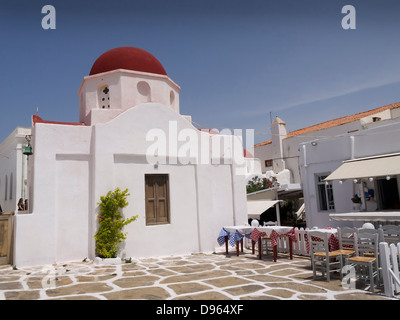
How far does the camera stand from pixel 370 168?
43.9ft

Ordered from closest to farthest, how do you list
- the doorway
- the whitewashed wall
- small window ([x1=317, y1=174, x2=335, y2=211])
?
the whitewashed wall, the doorway, small window ([x1=317, y1=174, x2=335, y2=211])

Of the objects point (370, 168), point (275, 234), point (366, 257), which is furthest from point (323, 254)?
point (370, 168)

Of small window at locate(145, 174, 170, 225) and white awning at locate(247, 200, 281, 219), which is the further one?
white awning at locate(247, 200, 281, 219)

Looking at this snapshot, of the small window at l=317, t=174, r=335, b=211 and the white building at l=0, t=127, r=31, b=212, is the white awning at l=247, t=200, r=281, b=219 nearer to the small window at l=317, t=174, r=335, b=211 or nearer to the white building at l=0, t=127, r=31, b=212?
the small window at l=317, t=174, r=335, b=211

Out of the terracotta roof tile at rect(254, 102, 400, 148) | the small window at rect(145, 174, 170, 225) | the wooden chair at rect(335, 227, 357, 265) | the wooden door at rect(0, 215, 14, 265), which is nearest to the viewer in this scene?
the wooden chair at rect(335, 227, 357, 265)

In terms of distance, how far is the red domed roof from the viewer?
49.4 ft

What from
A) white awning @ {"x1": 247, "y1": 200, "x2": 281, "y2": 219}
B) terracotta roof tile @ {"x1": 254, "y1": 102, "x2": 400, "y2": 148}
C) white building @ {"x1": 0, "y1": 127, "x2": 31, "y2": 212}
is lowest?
white awning @ {"x1": 247, "y1": 200, "x2": 281, "y2": 219}

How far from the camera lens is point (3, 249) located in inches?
453

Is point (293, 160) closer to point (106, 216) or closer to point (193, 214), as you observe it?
A: point (193, 214)

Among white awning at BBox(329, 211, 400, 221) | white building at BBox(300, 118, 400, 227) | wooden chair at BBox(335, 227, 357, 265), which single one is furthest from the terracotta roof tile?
wooden chair at BBox(335, 227, 357, 265)

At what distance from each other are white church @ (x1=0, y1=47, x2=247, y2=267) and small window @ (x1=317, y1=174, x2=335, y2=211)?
4670 mm

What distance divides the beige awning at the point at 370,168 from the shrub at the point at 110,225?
28.2 ft

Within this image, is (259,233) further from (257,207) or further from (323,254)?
(257,207)
